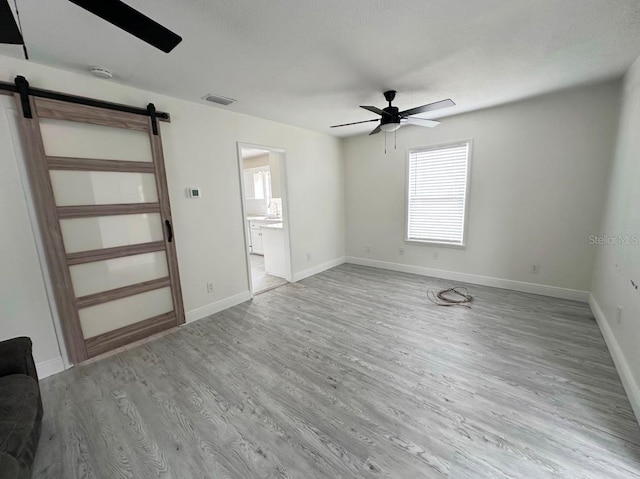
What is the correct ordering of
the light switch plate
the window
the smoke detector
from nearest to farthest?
the smoke detector → the light switch plate → the window

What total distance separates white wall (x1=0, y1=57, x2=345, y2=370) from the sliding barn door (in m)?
0.16

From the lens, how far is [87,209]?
243 cm

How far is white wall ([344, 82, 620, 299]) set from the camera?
10.4ft

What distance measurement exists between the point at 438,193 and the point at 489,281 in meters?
1.60

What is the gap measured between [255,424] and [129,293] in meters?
1.97

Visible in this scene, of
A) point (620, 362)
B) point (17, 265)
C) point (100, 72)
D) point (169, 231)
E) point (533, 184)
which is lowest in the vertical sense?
point (620, 362)

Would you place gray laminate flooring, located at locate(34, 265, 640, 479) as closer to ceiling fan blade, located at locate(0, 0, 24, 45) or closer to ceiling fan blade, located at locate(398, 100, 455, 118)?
ceiling fan blade, located at locate(0, 0, 24, 45)

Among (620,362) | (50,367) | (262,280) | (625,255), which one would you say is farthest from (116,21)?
(262,280)

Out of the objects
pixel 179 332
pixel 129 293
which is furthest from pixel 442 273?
pixel 129 293

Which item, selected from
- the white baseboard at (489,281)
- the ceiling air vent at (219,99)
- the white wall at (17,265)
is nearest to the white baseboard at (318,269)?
the white baseboard at (489,281)

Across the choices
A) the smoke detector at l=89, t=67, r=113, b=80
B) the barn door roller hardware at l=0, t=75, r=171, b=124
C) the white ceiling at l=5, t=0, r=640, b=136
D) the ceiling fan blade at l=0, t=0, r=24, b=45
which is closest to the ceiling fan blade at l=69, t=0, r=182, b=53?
the ceiling fan blade at l=0, t=0, r=24, b=45

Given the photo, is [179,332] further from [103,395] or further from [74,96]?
[74,96]

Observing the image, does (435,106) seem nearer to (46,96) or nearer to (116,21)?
(116,21)

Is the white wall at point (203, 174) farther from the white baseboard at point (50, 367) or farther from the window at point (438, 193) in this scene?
the window at point (438, 193)
